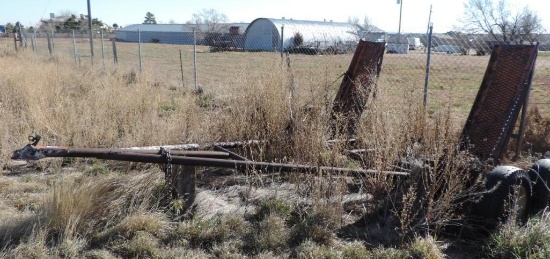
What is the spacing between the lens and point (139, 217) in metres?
3.64

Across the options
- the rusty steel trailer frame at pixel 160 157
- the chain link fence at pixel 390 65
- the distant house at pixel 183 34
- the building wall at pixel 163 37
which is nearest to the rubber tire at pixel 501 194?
the rusty steel trailer frame at pixel 160 157

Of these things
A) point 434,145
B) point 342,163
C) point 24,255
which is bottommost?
point 24,255

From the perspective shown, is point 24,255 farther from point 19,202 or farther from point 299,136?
point 299,136

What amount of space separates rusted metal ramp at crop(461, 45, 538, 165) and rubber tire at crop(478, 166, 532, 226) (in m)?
0.53

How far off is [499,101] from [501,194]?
1255 millimetres

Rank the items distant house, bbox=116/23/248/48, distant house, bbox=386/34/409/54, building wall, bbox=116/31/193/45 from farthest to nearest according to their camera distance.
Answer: building wall, bbox=116/31/193/45, distant house, bbox=116/23/248/48, distant house, bbox=386/34/409/54

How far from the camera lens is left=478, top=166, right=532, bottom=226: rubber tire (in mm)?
3461

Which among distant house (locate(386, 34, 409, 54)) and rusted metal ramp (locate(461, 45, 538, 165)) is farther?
distant house (locate(386, 34, 409, 54))

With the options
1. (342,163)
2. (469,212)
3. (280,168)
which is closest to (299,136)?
(342,163)

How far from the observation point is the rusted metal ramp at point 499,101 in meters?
4.21

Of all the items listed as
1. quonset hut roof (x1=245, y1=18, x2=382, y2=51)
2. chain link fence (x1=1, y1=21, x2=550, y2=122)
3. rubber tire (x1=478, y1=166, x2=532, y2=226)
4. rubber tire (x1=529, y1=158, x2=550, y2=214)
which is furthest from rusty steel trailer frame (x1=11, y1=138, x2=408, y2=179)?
quonset hut roof (x1=245, y1=18, x2=382, y2=51)

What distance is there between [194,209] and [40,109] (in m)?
3.99

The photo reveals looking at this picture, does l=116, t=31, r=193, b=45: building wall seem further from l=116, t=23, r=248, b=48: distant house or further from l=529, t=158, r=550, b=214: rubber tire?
l=529, t=158, r=550, b=214: rubber tire

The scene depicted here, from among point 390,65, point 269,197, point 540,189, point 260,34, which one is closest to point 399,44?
point 540,189
